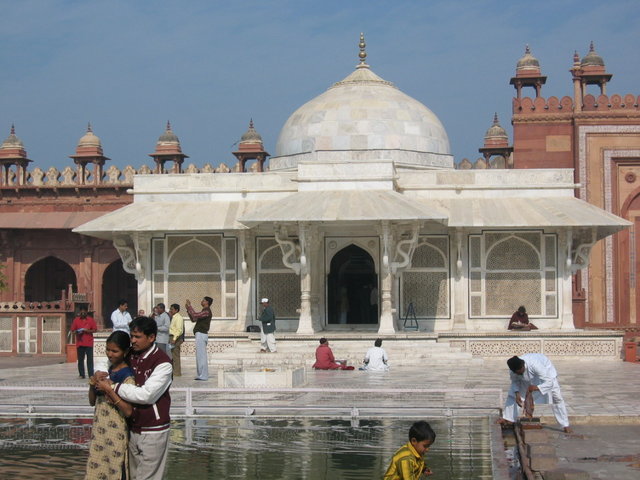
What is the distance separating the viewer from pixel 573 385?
1489cm

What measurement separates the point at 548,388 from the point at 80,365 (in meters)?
8.35

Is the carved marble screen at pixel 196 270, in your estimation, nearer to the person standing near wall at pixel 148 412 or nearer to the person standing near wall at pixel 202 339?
the person standing near wall at pixel 202 339

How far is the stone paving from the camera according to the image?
9133 mm

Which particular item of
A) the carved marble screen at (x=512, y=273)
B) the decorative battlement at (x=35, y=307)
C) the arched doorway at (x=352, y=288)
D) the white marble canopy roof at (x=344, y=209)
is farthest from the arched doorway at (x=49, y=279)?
the carved marble screen at (x=512, y=273)

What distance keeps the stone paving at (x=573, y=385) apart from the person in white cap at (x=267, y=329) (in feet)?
4.49

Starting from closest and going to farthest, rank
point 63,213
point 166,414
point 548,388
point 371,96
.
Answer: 1. point 166,414
2. point 548,388
3. point 371,96
4. point 63,213

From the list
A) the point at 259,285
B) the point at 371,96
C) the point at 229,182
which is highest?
the point at 371,96

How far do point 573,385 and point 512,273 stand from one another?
7450 millimetres

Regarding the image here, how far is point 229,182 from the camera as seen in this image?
76.5 feet

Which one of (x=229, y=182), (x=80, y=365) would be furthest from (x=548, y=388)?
(x=229, y=182)

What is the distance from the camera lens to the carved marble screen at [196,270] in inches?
894

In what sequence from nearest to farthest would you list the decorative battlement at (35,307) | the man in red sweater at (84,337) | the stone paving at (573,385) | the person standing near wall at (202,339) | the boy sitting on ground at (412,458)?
1. the boy sitting on ground at (412,458)
2. the stone paving at (573,385)
3. the person standing near wall at (202,339)
4. the man in red sweater at (84,337)
5. the decorative battlement at (35,307)

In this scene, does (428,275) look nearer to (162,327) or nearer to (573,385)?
(573,385)

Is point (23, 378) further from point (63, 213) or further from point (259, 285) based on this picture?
point (63, 213)
